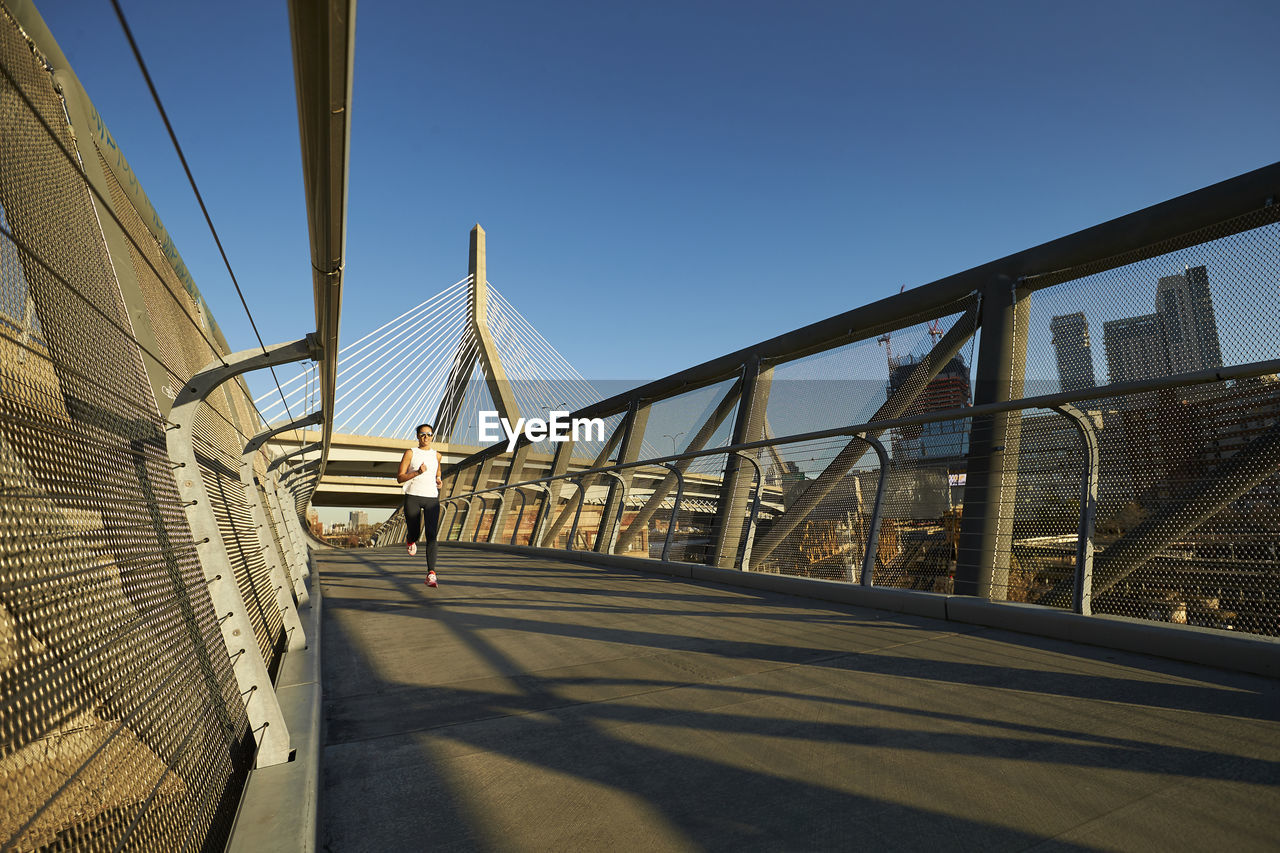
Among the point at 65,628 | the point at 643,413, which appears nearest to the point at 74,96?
the point at 65,628

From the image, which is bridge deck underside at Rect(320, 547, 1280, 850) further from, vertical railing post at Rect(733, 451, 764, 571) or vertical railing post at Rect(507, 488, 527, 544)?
vertical railing post at Rect(507, 488, 527, 544)

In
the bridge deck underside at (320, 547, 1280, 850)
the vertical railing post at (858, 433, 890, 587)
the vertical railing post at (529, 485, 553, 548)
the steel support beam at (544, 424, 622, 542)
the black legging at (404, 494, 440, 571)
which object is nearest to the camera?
the bridge deck underside at (320, 547, 1280, 850)

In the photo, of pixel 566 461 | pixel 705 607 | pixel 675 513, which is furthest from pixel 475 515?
pixel 705 607

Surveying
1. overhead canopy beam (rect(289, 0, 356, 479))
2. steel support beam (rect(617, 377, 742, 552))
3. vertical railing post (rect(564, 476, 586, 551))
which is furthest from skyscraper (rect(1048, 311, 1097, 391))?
vertical railing post (rect(564, 476, 586, 551))

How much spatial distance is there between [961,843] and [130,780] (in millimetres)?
1564

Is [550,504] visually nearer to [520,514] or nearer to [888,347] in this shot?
[520,514]

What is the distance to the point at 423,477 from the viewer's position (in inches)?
257

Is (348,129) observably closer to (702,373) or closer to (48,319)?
(48,319)

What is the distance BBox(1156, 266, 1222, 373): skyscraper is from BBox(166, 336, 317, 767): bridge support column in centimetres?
447

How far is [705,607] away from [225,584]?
3.30 metres

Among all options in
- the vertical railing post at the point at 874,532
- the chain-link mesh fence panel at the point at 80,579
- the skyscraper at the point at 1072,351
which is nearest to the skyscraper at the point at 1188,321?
the skyscraper at the point at 1072,351

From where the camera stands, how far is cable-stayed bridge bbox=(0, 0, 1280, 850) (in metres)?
1.26

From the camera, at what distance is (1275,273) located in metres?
3.69

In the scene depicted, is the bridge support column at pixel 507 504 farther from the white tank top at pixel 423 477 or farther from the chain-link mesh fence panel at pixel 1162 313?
the chain-link mesh fence panel at pixel 1162 313
